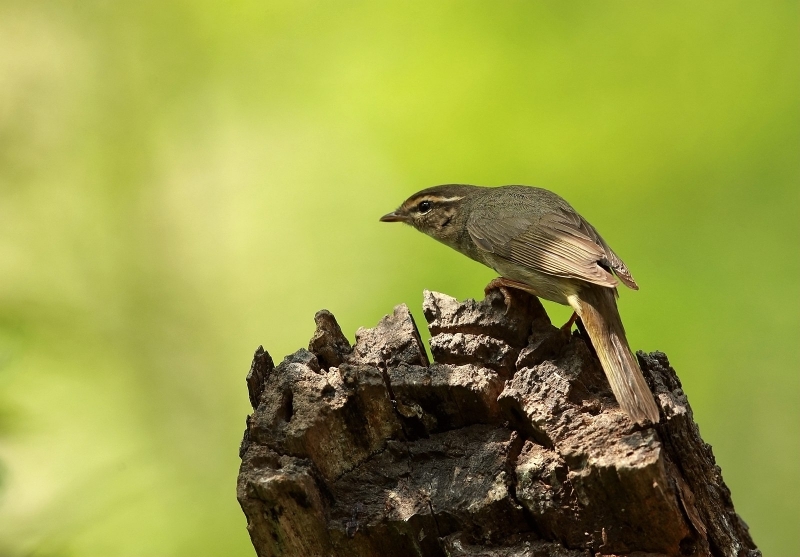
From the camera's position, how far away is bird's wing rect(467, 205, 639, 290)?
4.06 meters

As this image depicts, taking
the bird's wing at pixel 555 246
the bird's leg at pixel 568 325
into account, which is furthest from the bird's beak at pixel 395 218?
the bird's leg at pixel 568 325

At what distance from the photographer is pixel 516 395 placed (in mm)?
2971

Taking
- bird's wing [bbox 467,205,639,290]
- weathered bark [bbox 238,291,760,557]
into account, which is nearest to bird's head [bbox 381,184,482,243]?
bird's wing [bbox 467,205,639,290]

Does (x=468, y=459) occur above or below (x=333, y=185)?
below

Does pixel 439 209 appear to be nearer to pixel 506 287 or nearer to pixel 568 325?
pixel 506 287

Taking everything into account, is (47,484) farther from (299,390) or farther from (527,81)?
(527,81)

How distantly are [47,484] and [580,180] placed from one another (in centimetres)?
433

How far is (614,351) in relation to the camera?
10.7 ft

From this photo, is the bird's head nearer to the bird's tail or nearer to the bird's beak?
the bird's beak

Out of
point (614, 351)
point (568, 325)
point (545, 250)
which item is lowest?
point (614, 351)

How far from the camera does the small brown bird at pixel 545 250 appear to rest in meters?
3.18

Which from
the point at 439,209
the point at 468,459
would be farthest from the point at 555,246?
the point at 468,459

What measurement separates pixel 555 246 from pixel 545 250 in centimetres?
6

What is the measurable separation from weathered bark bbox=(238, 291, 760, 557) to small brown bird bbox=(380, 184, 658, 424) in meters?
0.13
